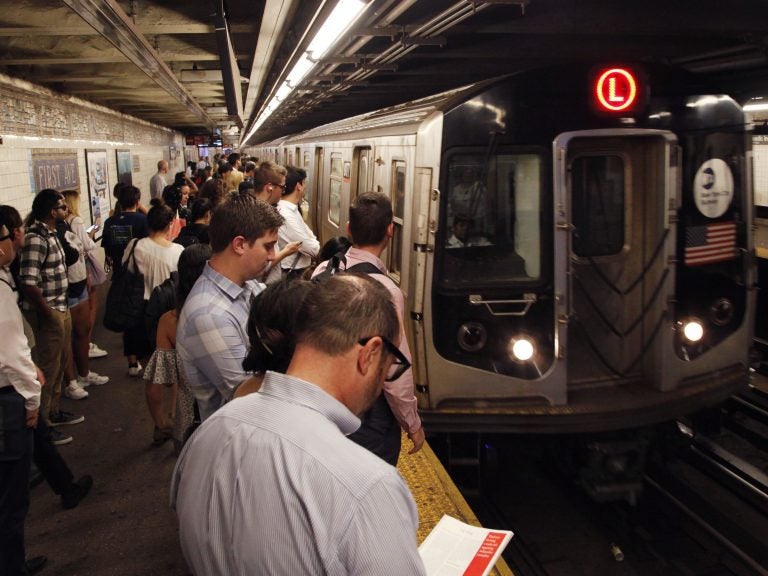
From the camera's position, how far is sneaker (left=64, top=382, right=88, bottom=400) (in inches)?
224

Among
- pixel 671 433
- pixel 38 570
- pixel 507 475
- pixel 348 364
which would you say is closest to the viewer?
pixel 348 364

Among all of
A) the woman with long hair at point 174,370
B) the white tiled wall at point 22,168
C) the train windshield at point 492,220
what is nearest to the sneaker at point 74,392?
the woman with long hair at point 174,370

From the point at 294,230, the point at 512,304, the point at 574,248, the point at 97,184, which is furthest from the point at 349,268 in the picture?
the point at 97,184

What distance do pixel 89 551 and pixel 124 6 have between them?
380 centimetres

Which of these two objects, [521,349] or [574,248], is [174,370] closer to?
[521,349]

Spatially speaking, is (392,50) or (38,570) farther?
(392,50)

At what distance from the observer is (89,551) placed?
11.6ft

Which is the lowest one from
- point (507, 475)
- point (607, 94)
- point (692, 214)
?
point (507, 475)

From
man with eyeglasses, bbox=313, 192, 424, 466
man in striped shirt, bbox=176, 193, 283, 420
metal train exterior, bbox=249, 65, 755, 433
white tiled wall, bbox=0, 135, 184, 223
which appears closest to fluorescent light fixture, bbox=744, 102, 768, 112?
metal train exterior, bbox=249, 65, 755, 433

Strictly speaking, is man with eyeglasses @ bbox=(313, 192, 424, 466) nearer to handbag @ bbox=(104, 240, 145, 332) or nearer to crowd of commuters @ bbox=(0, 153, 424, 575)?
crowd of commuters @ bbox=(0, 153, 424, 575)

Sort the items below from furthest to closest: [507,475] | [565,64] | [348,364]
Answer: [507,475] → [565,64] → [348,364]

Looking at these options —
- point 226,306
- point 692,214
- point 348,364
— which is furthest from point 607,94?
point 348,364

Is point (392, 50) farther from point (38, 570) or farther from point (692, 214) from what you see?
point (38, 570)

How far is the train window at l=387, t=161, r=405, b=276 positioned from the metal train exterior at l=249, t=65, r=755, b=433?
0.04 meters
